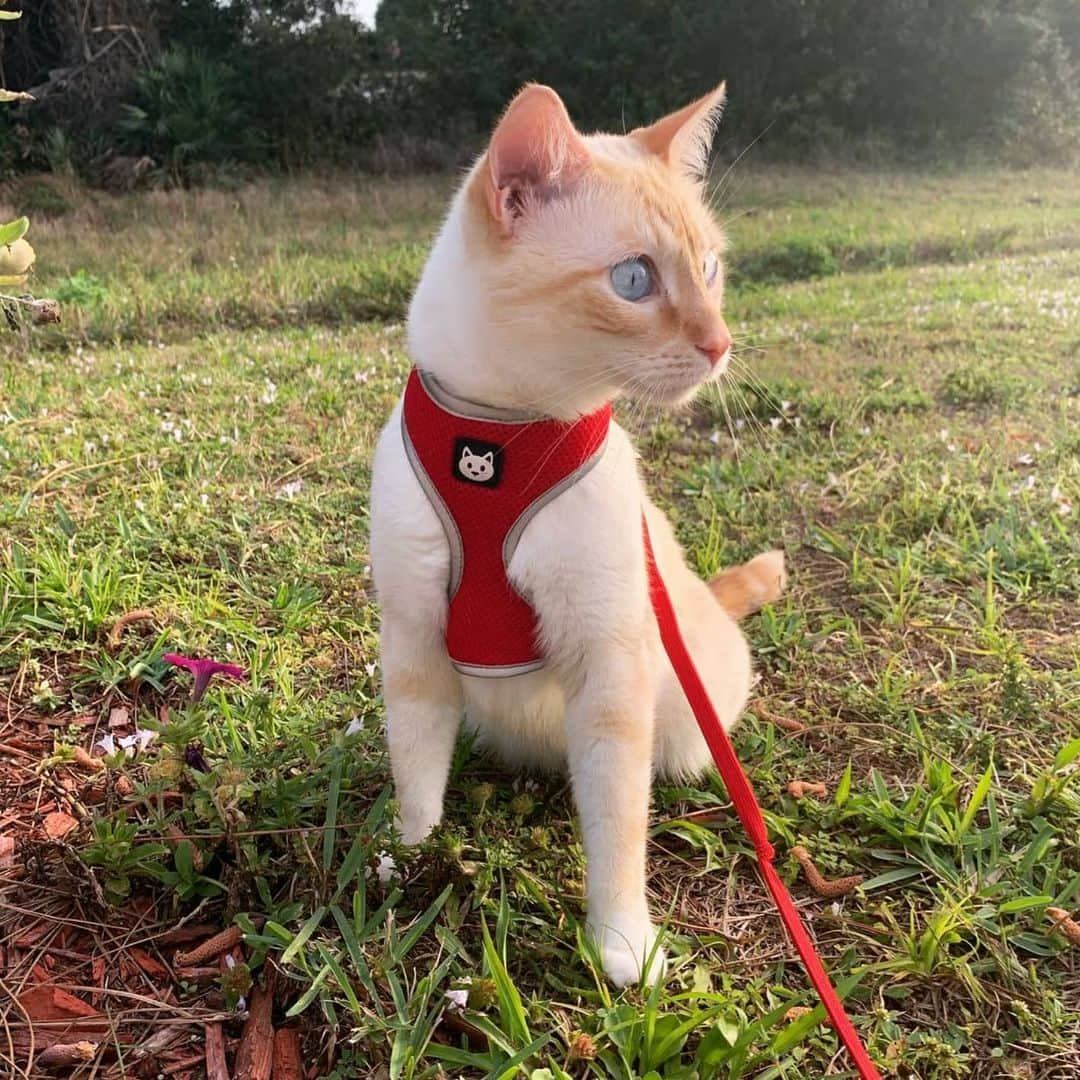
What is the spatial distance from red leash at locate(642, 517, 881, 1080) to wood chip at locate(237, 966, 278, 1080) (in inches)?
32.3

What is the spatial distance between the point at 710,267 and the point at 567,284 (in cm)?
35

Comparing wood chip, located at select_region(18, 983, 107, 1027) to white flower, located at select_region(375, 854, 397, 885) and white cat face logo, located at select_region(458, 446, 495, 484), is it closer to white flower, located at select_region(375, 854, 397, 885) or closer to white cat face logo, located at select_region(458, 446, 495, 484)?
white flower, located at select_region(375, 854, 397, 885)

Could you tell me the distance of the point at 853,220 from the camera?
27.7 ft

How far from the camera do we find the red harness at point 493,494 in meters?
1.56

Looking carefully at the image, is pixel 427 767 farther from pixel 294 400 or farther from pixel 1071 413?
pixel 1071 413

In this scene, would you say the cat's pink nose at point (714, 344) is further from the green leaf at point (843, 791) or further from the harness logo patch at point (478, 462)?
the green leaf at point (843, 791)

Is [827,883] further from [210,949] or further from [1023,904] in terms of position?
[210,949]

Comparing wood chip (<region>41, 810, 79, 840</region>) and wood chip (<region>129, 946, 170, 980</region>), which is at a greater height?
wood chip (<region>41, 810, 79, 840</region>)

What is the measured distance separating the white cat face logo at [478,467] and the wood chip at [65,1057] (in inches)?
41.1

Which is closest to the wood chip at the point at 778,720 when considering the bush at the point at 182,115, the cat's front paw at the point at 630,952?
the cat's front paw at the point at 630,952

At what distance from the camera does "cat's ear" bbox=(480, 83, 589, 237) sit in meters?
1.39

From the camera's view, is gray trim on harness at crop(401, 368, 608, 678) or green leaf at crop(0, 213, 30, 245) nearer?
gray trim on harness at crop(401, 368, 608, 678)

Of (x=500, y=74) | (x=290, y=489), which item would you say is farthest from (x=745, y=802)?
(x=500, y=74)

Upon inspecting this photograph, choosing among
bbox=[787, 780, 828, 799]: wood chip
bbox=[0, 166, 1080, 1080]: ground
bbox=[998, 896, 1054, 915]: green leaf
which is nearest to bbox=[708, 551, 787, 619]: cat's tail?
bbox=[0, 166, 1080, 1080]: ground
